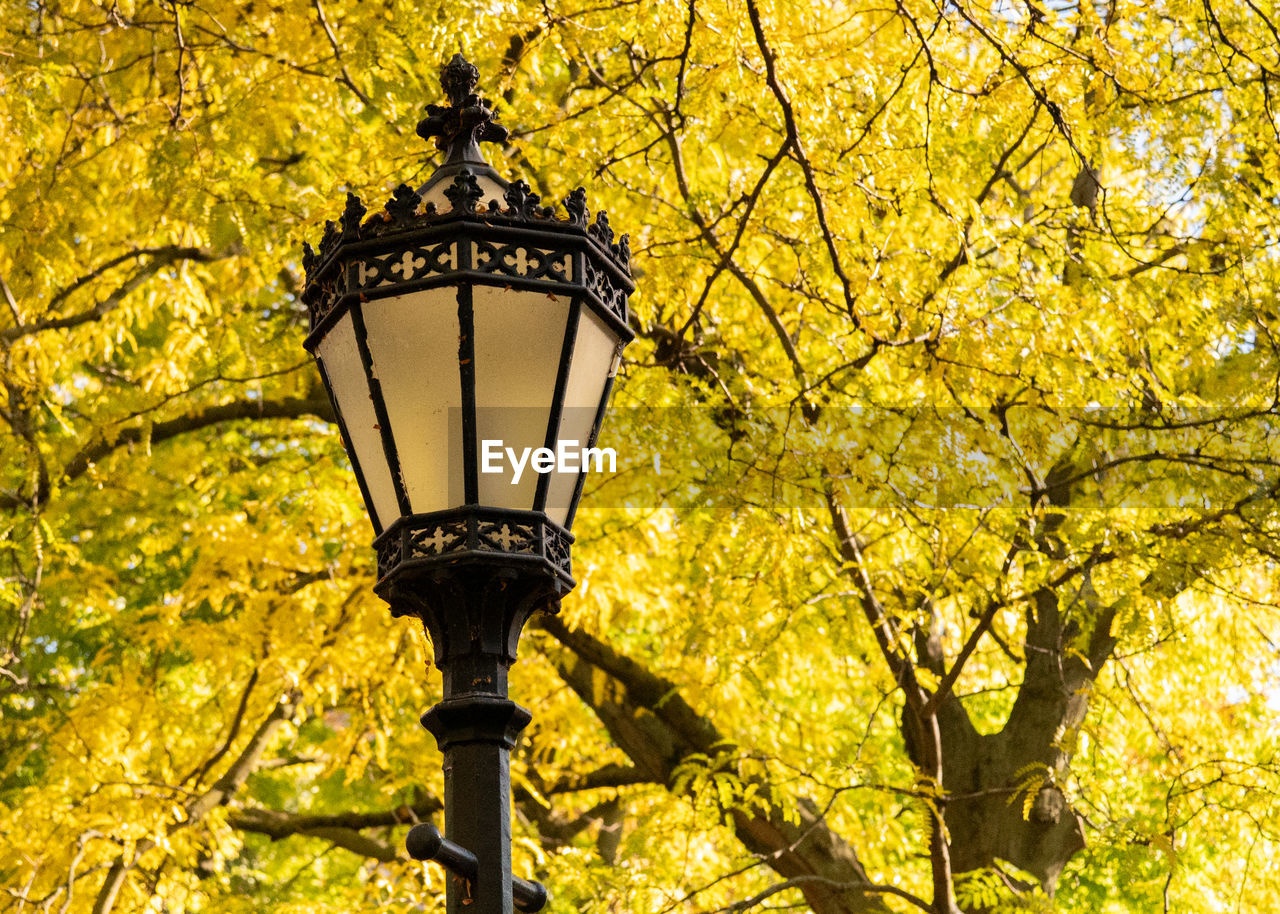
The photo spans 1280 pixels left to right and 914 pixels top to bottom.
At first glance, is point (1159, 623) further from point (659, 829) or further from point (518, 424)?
point (518, 424)

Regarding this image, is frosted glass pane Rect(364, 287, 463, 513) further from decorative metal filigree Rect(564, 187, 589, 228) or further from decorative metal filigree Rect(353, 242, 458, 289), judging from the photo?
decorative metal filigree Rect(564, 187, 589, 228)

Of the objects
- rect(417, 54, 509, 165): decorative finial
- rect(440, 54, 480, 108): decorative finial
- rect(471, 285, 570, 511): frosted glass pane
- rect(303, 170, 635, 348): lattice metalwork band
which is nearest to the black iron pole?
rect(471, 285, 570, 511): frosted glass pane

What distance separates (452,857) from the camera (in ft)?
7.27

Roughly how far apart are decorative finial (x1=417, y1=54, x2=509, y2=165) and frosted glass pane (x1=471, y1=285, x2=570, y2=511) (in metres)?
0.59

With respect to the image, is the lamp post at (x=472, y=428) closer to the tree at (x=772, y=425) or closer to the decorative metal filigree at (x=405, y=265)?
the decorative metal filigree at (x=405, y=265)

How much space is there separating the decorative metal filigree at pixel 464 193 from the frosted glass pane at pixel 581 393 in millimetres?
293

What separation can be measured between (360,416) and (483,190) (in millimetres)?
524

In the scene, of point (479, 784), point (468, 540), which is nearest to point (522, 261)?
point (468, 540)

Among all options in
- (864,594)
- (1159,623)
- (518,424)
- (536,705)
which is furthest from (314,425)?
(518,424)

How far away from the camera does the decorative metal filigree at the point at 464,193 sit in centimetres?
251

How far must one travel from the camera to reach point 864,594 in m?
5.88

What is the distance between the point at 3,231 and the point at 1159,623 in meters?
5.86

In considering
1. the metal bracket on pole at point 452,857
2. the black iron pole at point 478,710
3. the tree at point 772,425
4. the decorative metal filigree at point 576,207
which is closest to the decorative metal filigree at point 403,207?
the decorative metal filigree at point 576,207

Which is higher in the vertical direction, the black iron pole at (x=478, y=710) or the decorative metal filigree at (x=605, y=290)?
the decorative metal filigree at (x=605, y=290)
